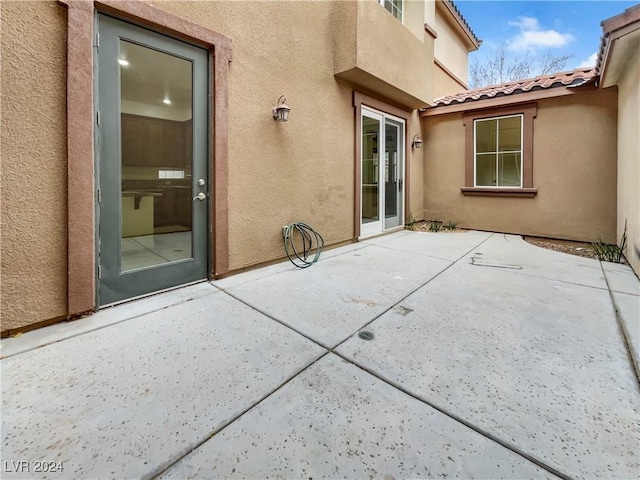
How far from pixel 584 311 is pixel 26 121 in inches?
191

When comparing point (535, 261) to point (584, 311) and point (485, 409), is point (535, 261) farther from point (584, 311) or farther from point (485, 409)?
point (485, 409)

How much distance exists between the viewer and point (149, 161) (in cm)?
304

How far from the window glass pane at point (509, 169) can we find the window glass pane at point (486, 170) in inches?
4.7

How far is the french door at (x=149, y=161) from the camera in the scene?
8.98 ft

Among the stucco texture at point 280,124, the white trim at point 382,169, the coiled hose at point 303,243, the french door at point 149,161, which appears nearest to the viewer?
the french door at point 149,161

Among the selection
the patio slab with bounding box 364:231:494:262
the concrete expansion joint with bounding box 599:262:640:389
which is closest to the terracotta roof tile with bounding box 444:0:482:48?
the patio slab with bounding box 364:231:494:262

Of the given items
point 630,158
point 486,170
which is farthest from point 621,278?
point 486,170

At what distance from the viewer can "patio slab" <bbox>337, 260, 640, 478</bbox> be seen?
139 centimetres

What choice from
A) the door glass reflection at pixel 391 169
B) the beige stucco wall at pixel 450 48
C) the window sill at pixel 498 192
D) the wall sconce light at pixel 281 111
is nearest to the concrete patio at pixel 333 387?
the wall sconce light at pixel 281 111

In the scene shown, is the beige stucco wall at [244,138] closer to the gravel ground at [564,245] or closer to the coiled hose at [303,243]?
the coiled hose at [303,243]

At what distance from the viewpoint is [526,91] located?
6.06 metres

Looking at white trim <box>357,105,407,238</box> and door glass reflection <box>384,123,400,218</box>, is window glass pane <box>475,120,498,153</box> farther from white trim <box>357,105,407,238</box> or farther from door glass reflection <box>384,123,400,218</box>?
door glass reflection <box>384,123,400,218</box>

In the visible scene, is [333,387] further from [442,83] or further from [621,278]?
[442,83]

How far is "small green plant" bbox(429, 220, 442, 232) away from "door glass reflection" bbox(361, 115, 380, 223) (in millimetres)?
1677
